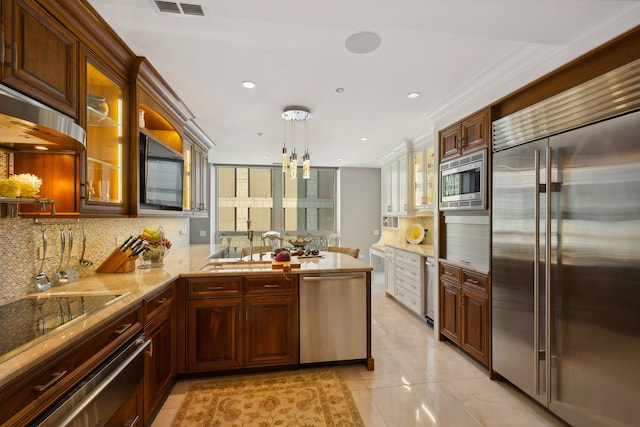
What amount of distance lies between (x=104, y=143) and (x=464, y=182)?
2.99 meters

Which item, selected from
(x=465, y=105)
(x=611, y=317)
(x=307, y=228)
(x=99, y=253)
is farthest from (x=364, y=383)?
(x=307, y=228)

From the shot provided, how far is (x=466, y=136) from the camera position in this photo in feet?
9.35

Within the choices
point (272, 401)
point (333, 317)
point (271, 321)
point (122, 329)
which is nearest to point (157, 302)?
point (122, 329)

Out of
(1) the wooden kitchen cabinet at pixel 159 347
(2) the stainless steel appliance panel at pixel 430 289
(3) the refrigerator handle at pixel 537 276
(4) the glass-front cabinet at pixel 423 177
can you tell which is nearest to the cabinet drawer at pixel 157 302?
(1) the wooden kitchen cabinet at pixel 159 347

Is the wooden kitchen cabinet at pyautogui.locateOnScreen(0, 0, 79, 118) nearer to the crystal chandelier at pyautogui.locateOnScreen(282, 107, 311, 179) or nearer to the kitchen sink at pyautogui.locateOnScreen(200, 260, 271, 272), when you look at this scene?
the kitchen sink at pyautogui.locateOnScreen(200, 260, 271, 272)

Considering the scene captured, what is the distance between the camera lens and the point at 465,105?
2791mm

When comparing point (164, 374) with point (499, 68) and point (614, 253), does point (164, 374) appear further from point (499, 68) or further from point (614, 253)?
point (499, 68)

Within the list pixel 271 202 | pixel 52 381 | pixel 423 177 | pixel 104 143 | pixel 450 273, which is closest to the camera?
pixel 52 381

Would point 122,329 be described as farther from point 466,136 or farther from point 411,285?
point 411,285

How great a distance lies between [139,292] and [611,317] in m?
2.68

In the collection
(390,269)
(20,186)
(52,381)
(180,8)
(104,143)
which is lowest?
(390,269)

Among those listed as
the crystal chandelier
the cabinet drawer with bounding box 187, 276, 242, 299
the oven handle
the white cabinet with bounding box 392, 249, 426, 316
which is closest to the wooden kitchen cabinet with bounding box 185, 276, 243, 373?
the cabinet drawer with bounding box 187, 276, 242, 299

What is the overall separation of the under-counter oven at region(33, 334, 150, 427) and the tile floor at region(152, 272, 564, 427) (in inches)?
25.7

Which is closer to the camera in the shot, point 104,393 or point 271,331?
point 104,393
